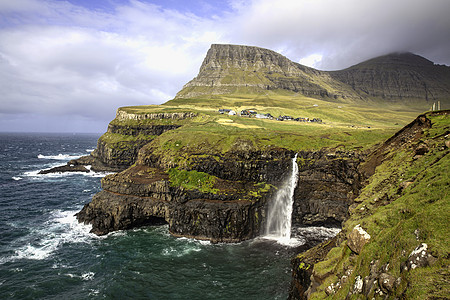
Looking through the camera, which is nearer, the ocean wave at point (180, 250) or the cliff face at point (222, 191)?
the ocean wave at point (180, 250)

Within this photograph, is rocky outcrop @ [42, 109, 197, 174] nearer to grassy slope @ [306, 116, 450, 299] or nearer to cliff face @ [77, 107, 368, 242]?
cliff face @ [77, 107, 368, 242]

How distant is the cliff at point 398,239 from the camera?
1109 centimetres

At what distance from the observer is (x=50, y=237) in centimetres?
4141

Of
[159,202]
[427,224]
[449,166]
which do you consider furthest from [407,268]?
[159,202]

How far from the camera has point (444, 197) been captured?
46.5 feet

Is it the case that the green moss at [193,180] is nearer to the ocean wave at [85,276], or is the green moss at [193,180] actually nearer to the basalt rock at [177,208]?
the basalt rock at [177,208]

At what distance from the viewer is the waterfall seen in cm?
4262

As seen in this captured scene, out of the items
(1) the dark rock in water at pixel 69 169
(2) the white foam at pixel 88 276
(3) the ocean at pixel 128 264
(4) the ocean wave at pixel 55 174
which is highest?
(1) the dark rock in water at pixel 69 169

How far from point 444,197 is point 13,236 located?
5780 cm

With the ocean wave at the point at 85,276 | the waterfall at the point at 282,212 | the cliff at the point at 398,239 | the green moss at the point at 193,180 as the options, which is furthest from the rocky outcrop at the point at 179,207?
the cliff at the point at 398,239

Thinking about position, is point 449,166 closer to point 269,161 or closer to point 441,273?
point 441,273

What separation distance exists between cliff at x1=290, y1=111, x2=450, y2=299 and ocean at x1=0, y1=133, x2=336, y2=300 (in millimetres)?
10374

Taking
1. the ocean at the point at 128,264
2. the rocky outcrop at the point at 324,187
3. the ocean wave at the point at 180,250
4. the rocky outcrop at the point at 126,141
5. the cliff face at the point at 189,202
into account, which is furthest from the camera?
the rocky outcrop at the point at 126,141

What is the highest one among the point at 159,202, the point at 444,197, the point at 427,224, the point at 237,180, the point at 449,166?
the point at 449,166
